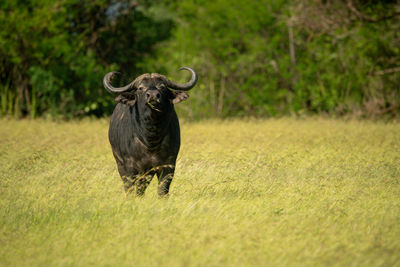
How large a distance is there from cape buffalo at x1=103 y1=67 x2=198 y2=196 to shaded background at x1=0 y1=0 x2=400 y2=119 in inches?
439

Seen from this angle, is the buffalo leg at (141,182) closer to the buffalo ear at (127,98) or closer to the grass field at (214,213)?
the grass field at (214,213)

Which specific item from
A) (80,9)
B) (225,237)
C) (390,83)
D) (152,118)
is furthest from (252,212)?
(80,9)

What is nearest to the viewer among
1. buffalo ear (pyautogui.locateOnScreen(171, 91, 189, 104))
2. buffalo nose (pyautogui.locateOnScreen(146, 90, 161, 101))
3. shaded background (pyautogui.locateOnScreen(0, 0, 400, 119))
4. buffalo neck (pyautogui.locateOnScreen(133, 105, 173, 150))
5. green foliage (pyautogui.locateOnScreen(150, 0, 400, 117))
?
buffalo nose (pyautogui.locateOnScreen(146, 90, 161, 101))

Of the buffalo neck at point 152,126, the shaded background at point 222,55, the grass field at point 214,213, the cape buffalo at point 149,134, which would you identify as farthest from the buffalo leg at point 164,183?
the shaded background at point 222,55

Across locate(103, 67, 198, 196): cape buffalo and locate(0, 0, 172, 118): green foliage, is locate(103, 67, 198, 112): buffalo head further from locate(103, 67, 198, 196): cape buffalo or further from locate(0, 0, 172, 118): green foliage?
locate(0, 0, 172, 118): green foliage

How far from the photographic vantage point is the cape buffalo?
19.5 ft

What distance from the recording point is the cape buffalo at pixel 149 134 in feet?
19.5

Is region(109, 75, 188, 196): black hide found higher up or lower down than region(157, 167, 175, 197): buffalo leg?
higher up

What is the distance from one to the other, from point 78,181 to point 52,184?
0.37 meters

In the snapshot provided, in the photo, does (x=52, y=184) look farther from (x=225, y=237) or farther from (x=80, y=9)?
(x=80, y=9)

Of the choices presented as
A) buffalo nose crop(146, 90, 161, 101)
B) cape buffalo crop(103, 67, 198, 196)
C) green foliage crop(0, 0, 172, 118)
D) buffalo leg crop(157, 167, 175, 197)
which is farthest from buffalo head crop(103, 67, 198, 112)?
green foliage crop(0, 0, 172, 118)

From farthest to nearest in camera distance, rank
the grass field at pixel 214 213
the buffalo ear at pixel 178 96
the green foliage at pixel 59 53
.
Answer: the green foliage at pixel 59 53 < the buffalo ear at pixel 178 96 < the grass field at pixel 214 213

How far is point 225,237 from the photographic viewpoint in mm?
4434

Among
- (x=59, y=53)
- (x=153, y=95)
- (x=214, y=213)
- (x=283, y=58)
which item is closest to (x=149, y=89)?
(x=153, y=95)
